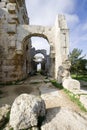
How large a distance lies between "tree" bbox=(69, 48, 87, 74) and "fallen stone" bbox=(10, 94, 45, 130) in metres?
19.1

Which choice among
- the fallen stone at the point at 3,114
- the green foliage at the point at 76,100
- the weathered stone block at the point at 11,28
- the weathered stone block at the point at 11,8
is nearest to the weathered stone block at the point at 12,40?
the weathered stone block at the point at 11,28

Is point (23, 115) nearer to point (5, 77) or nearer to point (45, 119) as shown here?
point (45, 119)

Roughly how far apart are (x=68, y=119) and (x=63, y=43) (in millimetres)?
7873

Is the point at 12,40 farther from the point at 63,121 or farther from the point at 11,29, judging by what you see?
the point at 63,121

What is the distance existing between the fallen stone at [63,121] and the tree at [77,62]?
1865cm

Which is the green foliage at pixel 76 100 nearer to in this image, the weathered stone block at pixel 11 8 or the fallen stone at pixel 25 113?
the fallen stone at pixel 25 113

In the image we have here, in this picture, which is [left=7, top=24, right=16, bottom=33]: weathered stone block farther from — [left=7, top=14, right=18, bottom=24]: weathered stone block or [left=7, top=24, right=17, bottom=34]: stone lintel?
[left=7, top=14, right=18, bottom=24]: weathered stone block

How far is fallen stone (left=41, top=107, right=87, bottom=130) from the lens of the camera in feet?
14.0

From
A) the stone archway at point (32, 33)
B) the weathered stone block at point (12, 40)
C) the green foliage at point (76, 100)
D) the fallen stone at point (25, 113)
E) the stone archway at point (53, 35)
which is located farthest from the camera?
the stone archway at point (32, 33)

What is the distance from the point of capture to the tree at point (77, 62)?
2335 centimetres

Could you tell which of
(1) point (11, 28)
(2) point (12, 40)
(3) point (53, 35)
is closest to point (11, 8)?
(1) point (11, 28)

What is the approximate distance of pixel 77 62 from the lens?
23.4 meters

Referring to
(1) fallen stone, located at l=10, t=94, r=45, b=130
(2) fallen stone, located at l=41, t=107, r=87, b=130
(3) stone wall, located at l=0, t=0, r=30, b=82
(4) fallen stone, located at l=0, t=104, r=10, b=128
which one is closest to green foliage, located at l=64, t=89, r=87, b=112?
(2) fallen stone, located at l=41, t=107, r=87, b=130

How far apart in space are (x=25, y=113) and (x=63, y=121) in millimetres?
1084
